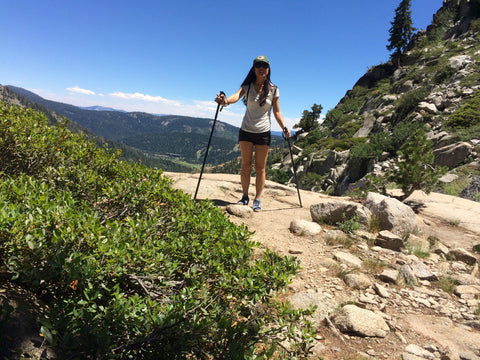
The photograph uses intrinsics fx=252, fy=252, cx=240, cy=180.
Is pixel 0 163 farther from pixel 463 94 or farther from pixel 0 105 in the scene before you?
pixel 463 94

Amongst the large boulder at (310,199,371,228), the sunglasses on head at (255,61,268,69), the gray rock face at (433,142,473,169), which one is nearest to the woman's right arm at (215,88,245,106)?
the sunglasses on head at (255,61,268,69)

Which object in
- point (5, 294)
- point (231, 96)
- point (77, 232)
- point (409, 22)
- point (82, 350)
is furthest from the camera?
point (409, 22)

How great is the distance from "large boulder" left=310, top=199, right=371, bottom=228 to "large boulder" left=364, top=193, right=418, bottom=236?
0.28 meters

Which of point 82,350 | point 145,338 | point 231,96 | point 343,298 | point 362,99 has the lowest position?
point 343,298

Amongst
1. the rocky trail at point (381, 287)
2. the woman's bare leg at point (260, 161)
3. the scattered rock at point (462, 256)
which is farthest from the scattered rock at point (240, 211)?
the scattered rock at point (462, 256)

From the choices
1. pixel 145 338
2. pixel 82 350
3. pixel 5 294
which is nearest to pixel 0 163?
pixel 5 294

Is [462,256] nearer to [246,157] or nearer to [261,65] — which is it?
[246,157]

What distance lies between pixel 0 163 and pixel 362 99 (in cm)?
6699

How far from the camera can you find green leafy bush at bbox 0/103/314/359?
5.86 feet

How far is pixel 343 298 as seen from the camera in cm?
362

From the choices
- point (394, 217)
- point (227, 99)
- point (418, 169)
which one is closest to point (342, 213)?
point (394, 217)

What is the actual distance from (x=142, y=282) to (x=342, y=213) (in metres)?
5.36

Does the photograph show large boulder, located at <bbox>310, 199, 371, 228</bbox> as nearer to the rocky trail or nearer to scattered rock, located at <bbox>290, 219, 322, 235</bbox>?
the rocky trail

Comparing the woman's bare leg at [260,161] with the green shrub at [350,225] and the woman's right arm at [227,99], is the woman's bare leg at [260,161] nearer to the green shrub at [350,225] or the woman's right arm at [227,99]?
the woman's right arm at [227,99]
